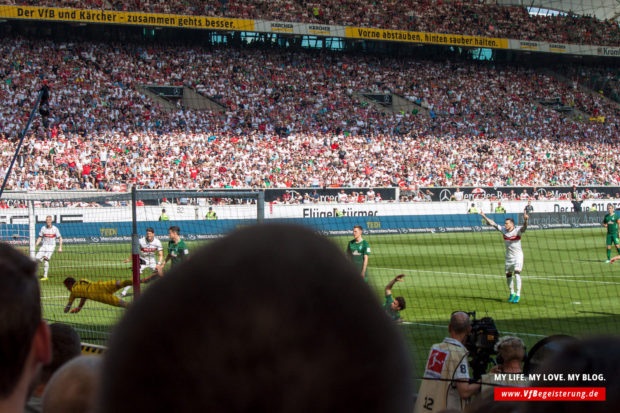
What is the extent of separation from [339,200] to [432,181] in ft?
26.1

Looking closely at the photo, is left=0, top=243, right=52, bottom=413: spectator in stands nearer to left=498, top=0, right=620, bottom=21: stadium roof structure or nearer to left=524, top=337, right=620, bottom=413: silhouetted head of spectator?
left=524, top=337, right=620, bottom=413: silhouetted head of spectator

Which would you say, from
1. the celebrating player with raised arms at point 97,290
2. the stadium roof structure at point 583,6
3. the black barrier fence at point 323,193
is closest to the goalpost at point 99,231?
the celebrating player with raised arms at point 97,290

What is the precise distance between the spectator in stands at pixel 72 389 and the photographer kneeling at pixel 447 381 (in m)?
3.70

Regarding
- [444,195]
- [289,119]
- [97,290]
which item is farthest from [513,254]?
[289,119]

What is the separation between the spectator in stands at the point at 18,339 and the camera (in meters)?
1.28

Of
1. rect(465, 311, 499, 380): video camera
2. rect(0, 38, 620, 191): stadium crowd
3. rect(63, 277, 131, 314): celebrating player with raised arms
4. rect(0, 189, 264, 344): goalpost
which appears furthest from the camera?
rect(0, 38, 620, 191): stadium crowd

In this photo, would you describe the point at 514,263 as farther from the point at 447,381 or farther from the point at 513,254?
the point at 447,381

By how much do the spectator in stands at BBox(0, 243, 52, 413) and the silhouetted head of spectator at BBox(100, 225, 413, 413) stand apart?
2.25 feet

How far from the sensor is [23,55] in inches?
1531

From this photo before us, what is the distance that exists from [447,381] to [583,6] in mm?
67467

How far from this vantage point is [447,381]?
5020 millimetres

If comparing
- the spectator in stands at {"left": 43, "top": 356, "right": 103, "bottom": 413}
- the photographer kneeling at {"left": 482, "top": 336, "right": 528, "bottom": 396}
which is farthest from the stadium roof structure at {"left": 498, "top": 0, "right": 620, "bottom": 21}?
the spectator in stands at {"left": 43, "top": 356, "right": 103, "bottom": 413}

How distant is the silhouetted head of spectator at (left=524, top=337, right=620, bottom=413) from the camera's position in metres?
0.90

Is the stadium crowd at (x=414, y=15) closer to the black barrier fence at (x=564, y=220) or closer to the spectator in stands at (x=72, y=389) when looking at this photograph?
the black barrier fence at (x=564, y=220)
